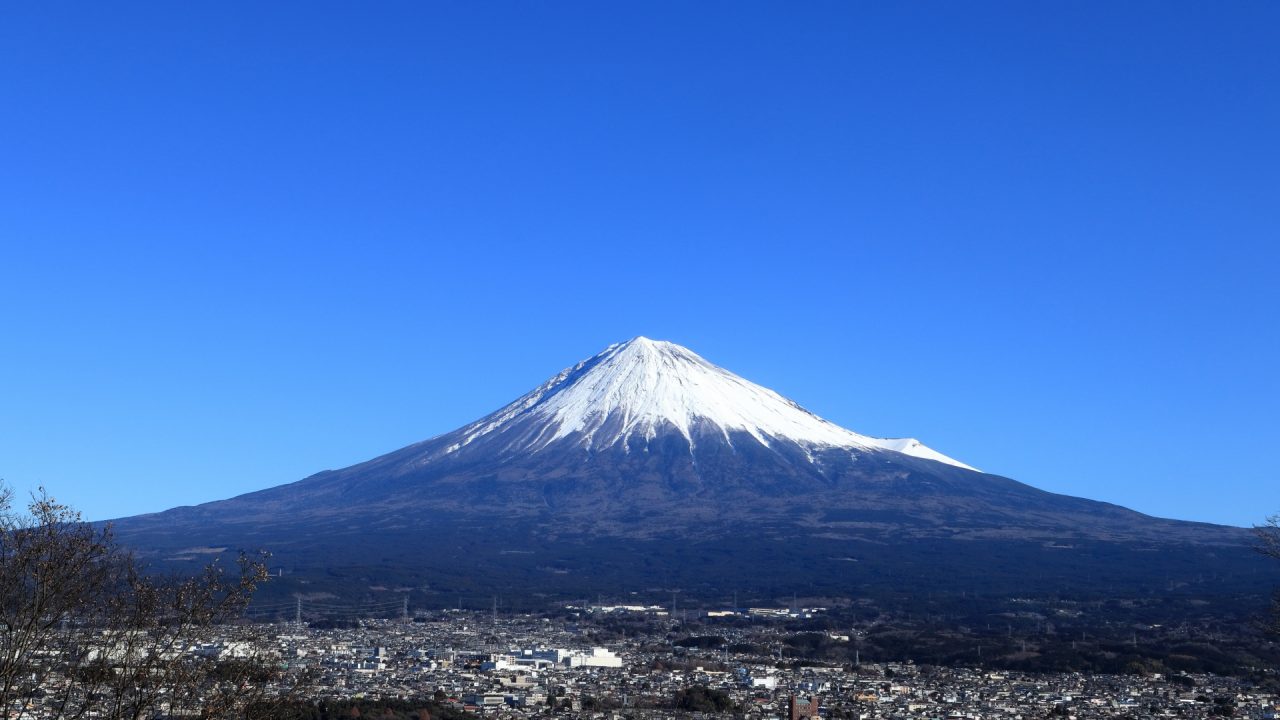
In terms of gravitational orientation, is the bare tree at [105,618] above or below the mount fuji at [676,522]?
below

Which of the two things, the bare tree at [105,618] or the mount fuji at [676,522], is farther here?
the mount fuji at [676,522]

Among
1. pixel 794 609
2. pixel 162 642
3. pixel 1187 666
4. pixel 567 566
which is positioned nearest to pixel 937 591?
pixel 794 609

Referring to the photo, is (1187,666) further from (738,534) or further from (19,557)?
(738,534)

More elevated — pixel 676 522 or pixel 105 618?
pixel 676 522

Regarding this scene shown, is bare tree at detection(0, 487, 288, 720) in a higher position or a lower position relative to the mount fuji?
lower

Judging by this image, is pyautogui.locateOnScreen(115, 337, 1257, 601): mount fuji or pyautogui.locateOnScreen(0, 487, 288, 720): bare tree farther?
pyautogui.locateOnScreen(115, 337, 1257, 601): mount fuji

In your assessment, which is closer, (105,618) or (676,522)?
(105,618)
